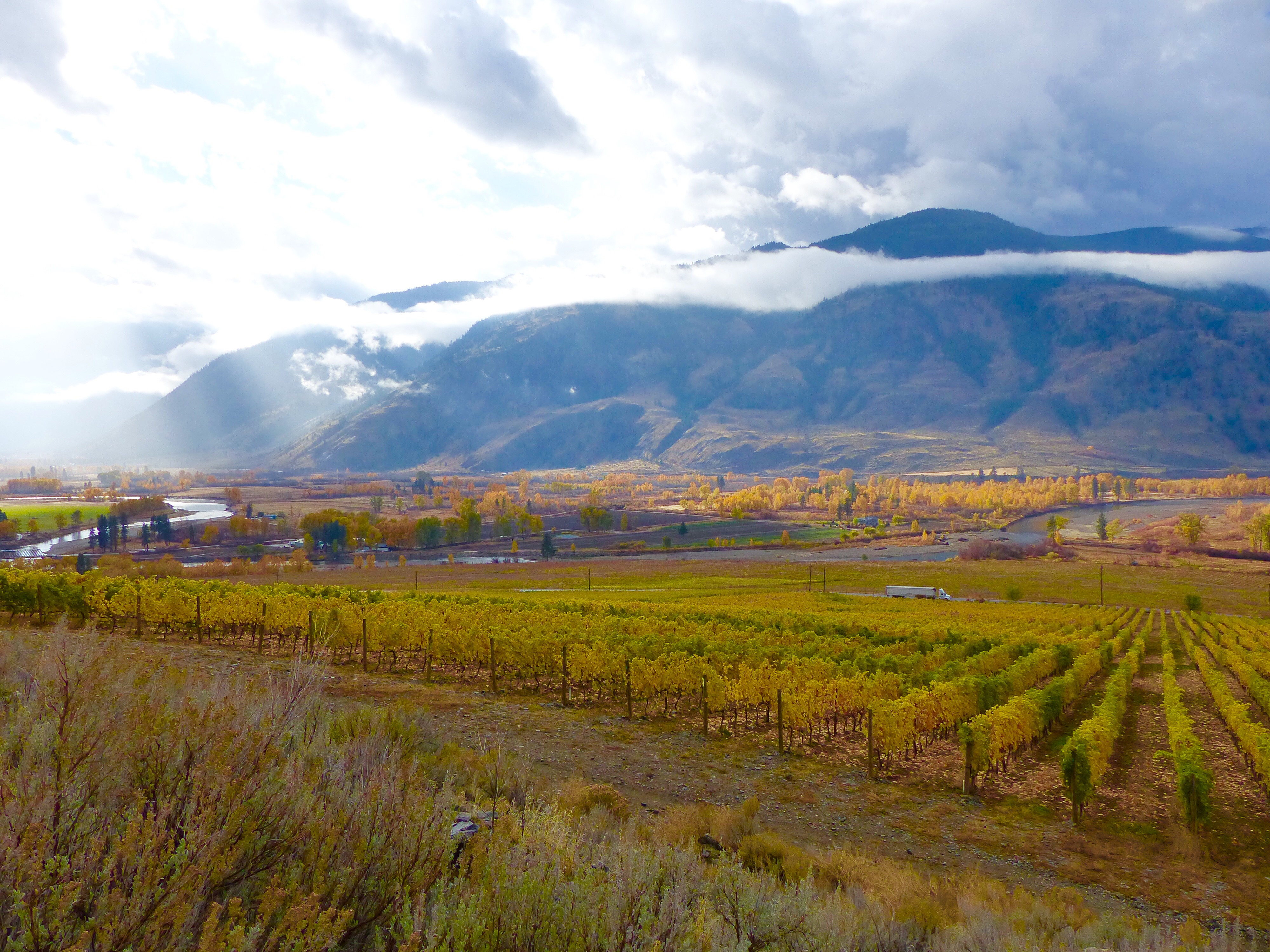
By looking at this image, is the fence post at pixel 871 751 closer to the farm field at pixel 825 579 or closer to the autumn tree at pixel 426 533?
the farm field at pixel 825 579

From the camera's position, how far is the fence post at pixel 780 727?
1731 cm

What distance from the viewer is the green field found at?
4417 inches

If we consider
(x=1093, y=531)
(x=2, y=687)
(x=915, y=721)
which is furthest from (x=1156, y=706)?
(x=1093, y=531)

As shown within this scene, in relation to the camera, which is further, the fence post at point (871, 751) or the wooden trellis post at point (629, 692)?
the wooden trellis post at point (629, 692)

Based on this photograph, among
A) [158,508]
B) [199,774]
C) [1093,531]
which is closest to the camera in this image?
[199,774]

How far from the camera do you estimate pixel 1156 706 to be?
29.0 meters

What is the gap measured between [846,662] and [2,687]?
886 inches

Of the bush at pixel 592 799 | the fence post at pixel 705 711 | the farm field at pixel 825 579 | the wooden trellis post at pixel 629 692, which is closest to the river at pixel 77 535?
the farm field at pixel 825 579

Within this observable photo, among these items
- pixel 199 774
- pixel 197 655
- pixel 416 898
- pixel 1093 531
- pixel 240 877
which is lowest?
pixel 1093 531

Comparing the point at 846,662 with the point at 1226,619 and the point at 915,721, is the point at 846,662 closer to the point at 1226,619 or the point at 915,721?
the point at 915,721

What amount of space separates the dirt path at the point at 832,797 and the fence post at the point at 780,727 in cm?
26

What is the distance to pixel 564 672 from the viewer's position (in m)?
20.8

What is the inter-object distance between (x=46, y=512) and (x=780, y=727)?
15391 centimetres

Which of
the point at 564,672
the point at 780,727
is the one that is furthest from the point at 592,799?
the point at 564,672
